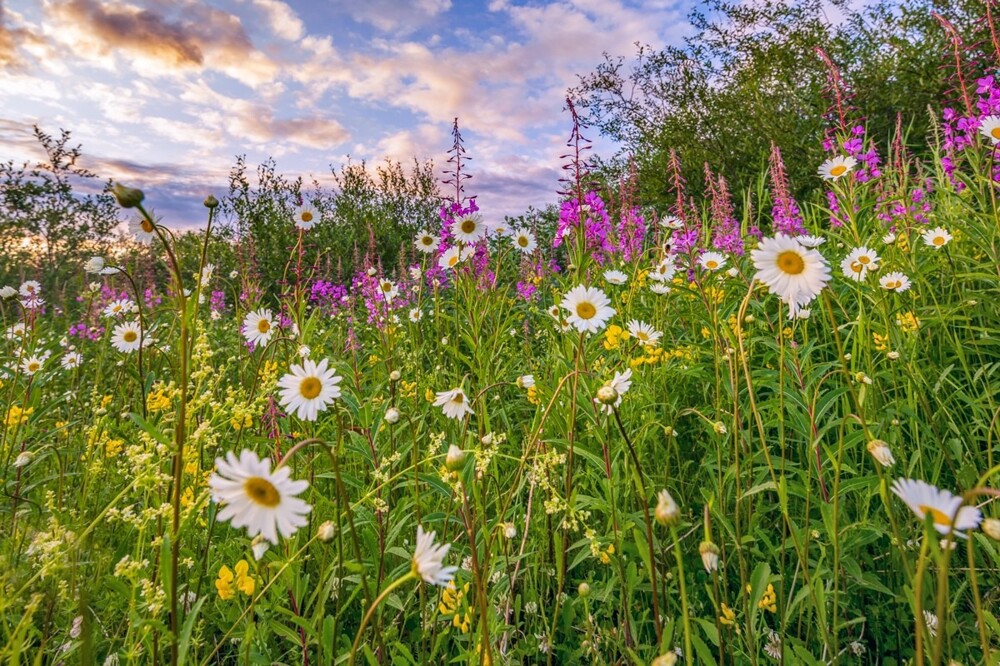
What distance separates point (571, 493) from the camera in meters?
1.45

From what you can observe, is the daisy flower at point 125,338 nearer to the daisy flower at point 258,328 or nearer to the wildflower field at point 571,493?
the wildflower field at point 571,493

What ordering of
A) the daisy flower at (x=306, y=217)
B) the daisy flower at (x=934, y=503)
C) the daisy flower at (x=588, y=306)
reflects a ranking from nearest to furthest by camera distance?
the daisy flower at (x=934, y=503) < the daisy flower at (x=588, y=306) < the daisy flower at (x=306, y=217)

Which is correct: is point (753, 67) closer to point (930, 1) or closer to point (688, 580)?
point (930, 1)

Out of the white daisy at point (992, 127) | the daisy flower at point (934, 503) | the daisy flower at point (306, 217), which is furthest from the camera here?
the daisy flower at point (306, 217)

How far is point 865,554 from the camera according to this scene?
1.47m

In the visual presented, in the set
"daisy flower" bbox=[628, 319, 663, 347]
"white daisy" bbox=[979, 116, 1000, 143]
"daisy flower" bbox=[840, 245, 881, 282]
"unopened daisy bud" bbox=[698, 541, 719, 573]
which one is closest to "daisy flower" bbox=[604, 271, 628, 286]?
"daisy flower" bbox=[628, 319, 663, 347]

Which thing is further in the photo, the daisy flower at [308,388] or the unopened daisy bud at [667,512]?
the daisy flower at [308,388]

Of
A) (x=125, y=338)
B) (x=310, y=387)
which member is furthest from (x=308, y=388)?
(x=125, y=338)

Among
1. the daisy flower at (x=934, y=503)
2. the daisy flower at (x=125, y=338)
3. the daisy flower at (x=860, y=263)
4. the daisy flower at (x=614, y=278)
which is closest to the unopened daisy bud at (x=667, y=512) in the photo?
the daisy flower at (x=934, y=503)

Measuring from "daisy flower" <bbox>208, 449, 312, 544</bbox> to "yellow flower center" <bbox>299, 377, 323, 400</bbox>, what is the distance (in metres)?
0.51

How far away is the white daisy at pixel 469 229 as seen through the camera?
9.09ft

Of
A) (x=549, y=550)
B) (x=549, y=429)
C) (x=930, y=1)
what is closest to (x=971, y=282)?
(x=549, y=429)

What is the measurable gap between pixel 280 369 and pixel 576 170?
4.85 feet

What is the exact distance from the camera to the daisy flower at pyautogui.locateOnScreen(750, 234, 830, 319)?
1.13 meters
